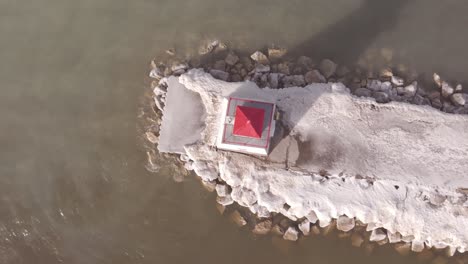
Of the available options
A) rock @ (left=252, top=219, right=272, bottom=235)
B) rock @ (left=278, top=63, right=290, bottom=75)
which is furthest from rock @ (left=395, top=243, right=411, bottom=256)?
Answer: rock @ (left=278, top=63, right=290, bottom=75)

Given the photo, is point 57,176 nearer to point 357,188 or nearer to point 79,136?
point 79,136

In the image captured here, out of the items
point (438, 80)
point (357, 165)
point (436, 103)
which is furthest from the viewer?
point (438, 80)

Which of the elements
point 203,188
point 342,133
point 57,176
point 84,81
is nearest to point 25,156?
point 57,176

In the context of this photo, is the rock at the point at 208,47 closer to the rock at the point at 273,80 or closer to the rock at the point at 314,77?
the rock at the point at 273,80

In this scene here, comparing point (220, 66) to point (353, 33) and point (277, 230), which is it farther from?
point (277, 230)

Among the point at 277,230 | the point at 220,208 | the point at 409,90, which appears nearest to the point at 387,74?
the point at 409,90

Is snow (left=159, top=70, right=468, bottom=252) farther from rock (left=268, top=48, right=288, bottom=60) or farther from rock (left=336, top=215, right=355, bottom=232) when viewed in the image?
rock (left=268, top=48, right=288, bottom=60)
